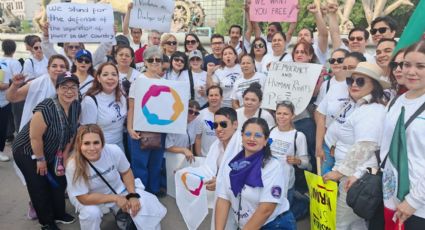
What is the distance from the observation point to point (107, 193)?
12.4 ft

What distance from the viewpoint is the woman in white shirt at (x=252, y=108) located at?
429 cm

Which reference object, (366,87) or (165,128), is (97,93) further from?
(366,87)

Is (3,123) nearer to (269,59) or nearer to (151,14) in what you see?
(151,14)

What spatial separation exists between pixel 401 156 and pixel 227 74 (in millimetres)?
3129

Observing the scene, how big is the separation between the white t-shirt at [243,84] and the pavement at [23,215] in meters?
1.44

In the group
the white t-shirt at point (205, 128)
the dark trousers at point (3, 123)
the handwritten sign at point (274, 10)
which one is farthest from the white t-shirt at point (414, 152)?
the dark trousers at point (3, 123)

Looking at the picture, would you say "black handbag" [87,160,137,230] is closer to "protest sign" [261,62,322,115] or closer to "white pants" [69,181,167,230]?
"white pants" [69,181,167,230]

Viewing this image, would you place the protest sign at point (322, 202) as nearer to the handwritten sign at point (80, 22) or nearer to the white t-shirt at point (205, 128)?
the white t-shirt at point (205, 128)

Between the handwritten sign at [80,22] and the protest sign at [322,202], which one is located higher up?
the handwritten sign at [80,22]

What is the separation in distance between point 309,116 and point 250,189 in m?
1.86

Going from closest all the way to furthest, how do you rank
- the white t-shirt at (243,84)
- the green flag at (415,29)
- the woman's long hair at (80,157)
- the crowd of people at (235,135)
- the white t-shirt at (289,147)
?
the crowd of people at (235,135)
the green flag at (415,29)
the woman's long hair at (80,157)
the white t-shirt at (289,147)
the white t-shirt at (243,84)

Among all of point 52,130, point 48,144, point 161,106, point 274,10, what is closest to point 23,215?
point 48,144

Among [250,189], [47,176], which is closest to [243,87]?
[250,189]

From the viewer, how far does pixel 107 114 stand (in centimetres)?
429
